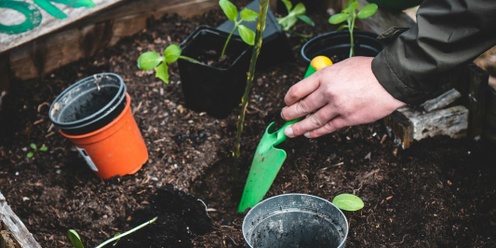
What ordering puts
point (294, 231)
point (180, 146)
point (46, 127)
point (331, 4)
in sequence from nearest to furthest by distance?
point (294, 231)
point (180, 146)
point (46, 127)
point (331, 4)

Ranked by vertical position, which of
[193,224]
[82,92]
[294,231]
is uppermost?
[82,92]

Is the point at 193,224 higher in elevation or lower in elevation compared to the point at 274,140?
lower

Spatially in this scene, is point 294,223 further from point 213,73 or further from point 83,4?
point 83,4

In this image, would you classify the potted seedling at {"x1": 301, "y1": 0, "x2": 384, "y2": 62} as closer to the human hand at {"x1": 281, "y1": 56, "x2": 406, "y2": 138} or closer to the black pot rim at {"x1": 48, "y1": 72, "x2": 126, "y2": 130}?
the human hand at {"x1": 281, "y1": 56, "x2": 406, "y2": 138}

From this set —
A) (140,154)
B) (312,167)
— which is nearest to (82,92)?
(140,154)

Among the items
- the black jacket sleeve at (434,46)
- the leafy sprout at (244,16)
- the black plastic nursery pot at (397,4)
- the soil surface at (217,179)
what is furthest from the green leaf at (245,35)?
the black plastic nursery pot at (397,4)

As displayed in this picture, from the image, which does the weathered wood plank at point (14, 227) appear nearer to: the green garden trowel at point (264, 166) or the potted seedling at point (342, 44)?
the green garden trowel at point (264, 166)

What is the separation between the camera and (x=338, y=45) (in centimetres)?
229

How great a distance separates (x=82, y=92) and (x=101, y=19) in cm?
64

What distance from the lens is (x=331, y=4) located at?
109 inches

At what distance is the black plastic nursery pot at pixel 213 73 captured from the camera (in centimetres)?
220

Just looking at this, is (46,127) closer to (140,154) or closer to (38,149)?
(38,149)

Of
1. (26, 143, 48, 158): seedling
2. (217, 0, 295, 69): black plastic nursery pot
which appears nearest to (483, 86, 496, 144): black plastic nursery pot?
(217, 0, 295, 69): black plastic nursery pot

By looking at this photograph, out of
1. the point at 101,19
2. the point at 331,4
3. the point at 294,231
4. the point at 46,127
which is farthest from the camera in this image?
the point at 331,4
